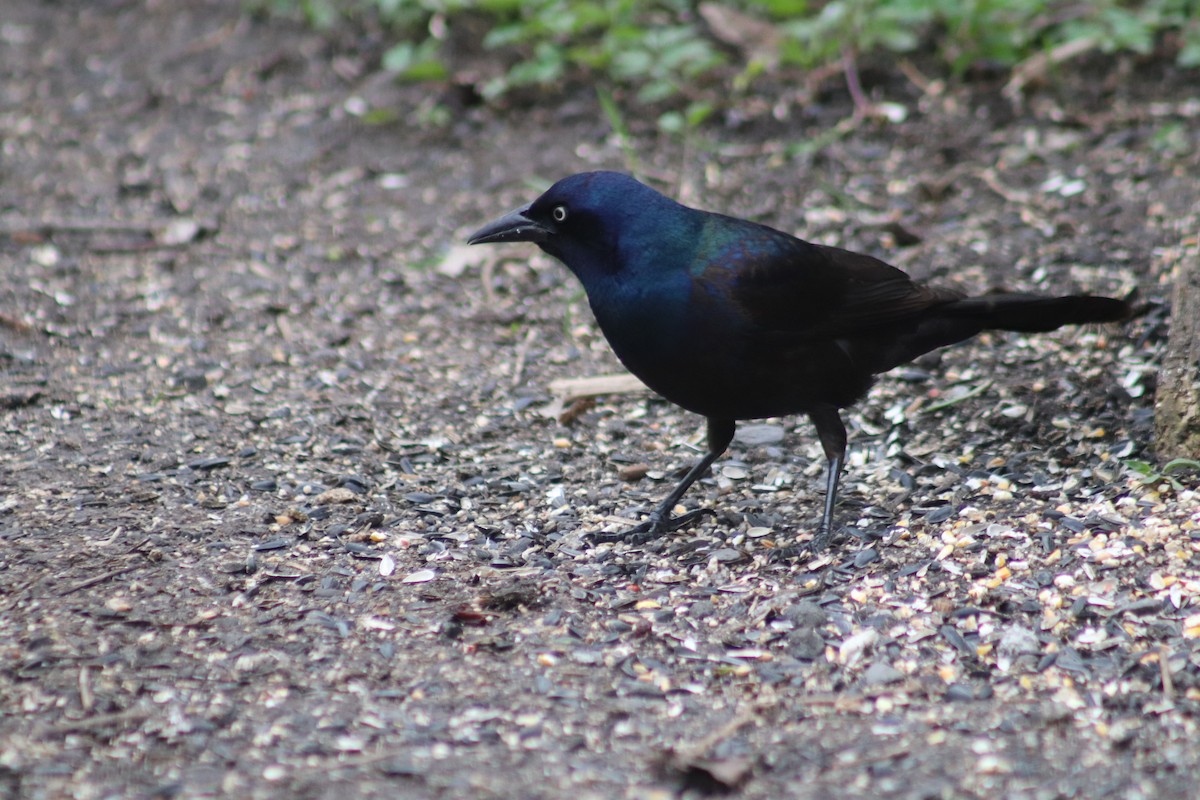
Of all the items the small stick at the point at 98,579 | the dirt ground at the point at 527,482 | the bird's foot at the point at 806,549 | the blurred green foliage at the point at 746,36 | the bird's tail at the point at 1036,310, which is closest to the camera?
the dirt ground at the point at 527,482

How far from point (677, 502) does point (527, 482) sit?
1.64 feet

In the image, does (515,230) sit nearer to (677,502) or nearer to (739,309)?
(739,309)

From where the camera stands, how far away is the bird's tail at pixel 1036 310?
4230 millimetres

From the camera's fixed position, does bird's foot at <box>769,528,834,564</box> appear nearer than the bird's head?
Yes

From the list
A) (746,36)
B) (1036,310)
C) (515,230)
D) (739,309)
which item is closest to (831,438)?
(739,309)

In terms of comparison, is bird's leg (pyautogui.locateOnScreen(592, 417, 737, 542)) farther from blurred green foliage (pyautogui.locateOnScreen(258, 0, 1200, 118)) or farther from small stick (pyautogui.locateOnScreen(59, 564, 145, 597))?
blurred green foliage (pyautogui.locateOnScreen(258, 0, 1200, 118))

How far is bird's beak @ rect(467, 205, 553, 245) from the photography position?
4137mm

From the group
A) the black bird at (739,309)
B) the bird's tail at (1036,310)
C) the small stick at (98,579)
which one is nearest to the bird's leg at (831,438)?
the black bird at (739,309)

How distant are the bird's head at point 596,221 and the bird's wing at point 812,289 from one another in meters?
0.24

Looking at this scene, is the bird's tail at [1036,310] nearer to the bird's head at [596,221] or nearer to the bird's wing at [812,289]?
the bird's wing at [812,289]

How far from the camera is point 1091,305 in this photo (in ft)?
13.9

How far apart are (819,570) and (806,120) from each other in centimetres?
366

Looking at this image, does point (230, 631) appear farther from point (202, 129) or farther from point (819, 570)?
point (202, 129)

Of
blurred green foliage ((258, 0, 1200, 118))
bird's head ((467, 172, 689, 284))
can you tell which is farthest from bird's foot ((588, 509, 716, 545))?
blurred green foliage ((258, 0, 1200, 118))
